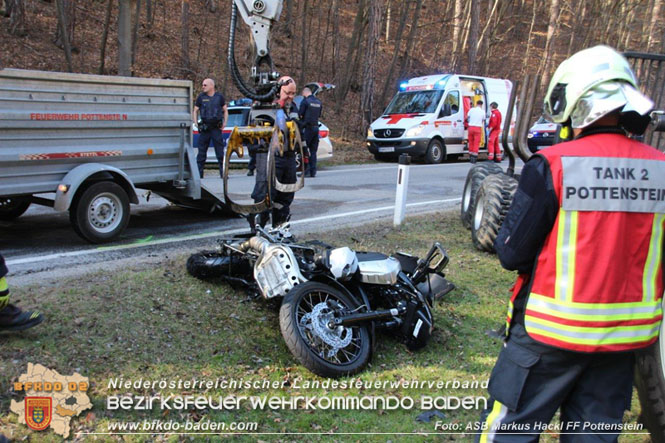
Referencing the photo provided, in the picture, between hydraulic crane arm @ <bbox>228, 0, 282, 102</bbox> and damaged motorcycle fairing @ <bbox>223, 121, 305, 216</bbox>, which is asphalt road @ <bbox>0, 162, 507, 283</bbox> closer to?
damaged motorcycle fairing @ <bbox>223, 121, 305, 216</bbox>

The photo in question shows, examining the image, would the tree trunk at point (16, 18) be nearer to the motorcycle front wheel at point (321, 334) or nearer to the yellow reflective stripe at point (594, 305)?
the motorcycle front wheel at point (321, 334)

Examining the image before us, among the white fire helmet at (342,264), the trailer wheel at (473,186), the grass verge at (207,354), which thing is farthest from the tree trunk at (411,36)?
the white fire helmet at (342,264)

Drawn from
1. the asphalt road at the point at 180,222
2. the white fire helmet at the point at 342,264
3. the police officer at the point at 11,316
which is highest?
the white fire helmet at the point at 342,264

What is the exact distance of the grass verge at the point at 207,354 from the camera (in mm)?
3467

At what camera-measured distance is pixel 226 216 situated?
8.67 metres

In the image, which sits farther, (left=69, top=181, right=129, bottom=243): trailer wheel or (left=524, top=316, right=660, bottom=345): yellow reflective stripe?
(left=69, top=181, right=129, bottom=243): trailer wheel

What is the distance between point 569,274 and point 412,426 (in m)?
1.86

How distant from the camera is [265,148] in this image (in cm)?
614

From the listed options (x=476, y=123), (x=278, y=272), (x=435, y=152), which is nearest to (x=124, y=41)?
(x=435, y=152)

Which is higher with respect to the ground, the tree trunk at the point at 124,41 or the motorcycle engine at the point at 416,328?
the tree trunk at the point at 124,41

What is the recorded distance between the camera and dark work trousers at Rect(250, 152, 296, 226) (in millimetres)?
6203

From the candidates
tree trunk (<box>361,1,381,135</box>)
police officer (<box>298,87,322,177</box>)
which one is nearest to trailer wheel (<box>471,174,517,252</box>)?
police officer (<box>298,87,322,177</box>)

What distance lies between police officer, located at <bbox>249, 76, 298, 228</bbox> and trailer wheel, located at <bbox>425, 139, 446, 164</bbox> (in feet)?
38.3

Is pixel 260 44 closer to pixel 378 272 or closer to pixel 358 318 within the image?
pixel 378 272
